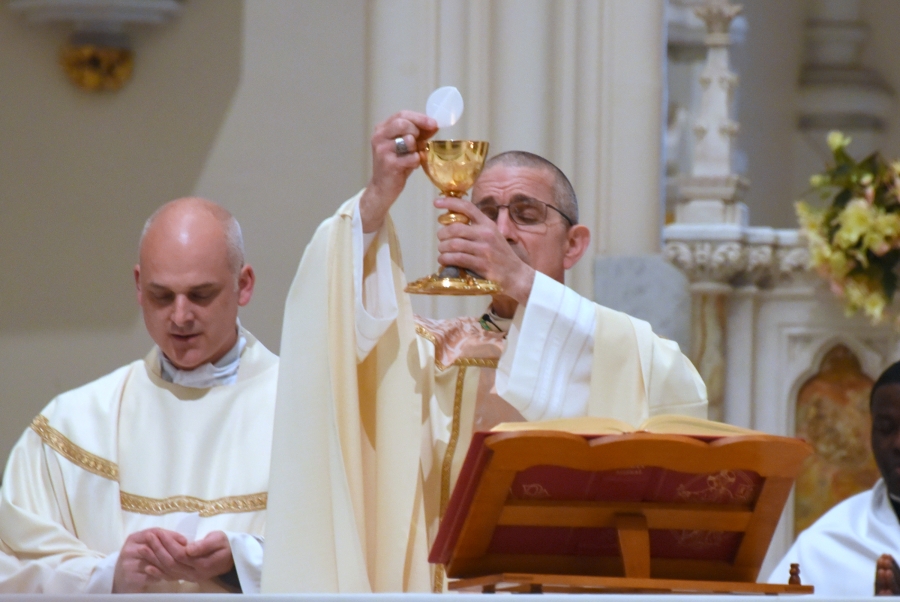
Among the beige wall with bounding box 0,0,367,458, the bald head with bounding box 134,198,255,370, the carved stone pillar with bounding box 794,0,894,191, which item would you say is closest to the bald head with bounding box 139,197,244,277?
the bald head with bounding box 134,198,255,370

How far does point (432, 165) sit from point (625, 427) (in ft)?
2.82

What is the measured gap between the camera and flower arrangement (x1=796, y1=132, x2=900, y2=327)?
5434mm

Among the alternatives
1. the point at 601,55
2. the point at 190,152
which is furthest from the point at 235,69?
the point at 601,55

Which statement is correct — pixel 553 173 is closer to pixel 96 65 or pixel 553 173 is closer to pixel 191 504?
pixel 191 504

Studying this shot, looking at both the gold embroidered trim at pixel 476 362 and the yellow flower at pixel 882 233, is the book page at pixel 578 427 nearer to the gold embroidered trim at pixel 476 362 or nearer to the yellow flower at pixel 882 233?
the gold embroidered trim at pixel 476 362

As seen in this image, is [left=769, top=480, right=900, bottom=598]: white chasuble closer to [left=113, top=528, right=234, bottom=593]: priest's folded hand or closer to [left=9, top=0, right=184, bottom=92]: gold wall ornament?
[left=113, top=528, right=234, bottom=593]: priest's folded hand

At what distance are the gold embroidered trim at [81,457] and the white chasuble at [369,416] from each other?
67cm

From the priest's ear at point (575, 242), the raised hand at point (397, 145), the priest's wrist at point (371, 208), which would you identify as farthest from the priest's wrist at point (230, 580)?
the priest's ear at point (575, 242)

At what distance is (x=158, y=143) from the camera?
5.92 metres

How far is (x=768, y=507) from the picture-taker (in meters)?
2.72

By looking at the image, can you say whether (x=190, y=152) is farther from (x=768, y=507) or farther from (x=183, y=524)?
(x=768, y=507)

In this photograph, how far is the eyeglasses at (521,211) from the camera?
3.74m

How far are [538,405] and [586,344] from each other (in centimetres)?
20

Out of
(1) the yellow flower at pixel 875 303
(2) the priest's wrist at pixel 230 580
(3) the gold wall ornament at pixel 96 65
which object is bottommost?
(2) the priest's wrist at pixel 230 580
